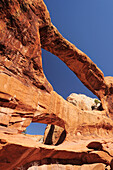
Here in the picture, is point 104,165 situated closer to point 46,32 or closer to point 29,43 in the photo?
point 29,43

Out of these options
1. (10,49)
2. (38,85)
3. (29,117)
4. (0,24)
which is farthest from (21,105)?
(0,24)

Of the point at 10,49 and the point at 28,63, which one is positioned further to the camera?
the point at 28,63

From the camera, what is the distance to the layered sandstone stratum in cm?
464

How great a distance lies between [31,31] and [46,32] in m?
2.77

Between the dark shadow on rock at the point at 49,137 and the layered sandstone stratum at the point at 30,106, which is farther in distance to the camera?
the dark shadow on rock at the point at 49,137

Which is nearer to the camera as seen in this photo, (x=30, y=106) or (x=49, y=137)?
(x=30, y=106)

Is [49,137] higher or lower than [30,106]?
lower

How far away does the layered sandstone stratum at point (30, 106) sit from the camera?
4.64 metres

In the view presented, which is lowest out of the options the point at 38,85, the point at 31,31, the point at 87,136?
the point at 87,136

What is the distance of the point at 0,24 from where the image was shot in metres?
5.52

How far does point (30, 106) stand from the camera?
19.0ft

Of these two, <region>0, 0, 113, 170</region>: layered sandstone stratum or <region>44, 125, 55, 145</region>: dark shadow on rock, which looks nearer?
<region>0, 0, 113, 170</region>: layered sandstone stratum

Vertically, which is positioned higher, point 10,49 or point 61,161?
point 10,49

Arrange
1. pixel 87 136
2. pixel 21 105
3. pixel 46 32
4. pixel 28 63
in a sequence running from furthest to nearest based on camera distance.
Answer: pixel 87 136
pixel 46 32
pixel 28 63
pixel 21 105
